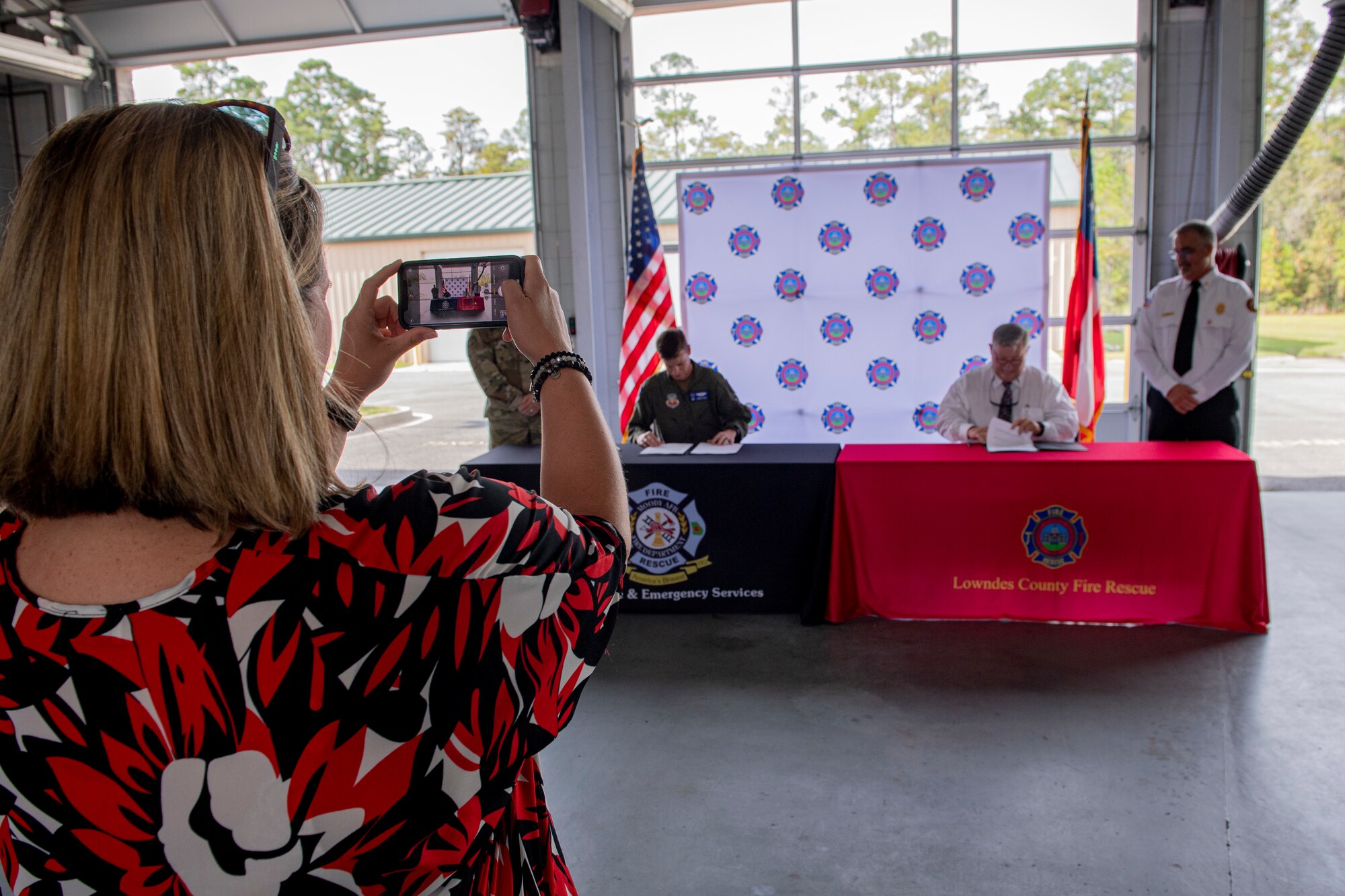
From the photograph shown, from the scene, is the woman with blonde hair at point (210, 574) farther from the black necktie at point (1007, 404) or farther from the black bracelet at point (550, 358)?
the black necktie at point (1007, 404)

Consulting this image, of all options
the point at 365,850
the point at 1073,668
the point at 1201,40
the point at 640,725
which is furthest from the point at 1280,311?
the point at 365,850

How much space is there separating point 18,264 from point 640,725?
2.76 meters

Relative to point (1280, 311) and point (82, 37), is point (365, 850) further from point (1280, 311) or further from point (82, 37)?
point (1280, 311)

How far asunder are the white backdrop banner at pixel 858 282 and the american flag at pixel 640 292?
0.22 metres

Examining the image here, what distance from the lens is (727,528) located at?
4.00 meters

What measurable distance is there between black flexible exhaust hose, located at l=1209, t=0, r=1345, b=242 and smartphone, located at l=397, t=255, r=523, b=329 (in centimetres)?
521

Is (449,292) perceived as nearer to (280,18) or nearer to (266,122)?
(266,122)

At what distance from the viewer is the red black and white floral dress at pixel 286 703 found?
574 mm

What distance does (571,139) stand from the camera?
655cm

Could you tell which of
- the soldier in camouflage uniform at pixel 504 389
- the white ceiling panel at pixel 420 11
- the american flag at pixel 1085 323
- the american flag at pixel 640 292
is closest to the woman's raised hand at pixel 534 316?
the soldier in camouflage uniform at pixel 504 389

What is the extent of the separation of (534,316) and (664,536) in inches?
129

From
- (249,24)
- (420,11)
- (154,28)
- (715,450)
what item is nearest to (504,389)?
Result: (715,450)

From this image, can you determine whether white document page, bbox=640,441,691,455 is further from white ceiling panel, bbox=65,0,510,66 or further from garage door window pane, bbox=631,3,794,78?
white ceiling panel, bbox=65,0,510,66

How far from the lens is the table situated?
3926 mm
